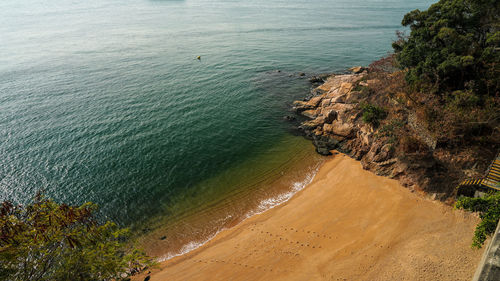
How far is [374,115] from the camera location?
32.1m

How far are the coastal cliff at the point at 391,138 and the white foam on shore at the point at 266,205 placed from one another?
247 inches

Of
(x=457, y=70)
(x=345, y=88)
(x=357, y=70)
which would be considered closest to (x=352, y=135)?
(x=345, y=88)

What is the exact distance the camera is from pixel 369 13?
469 feet

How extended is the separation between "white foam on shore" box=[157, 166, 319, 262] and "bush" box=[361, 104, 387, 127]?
1001 centimetres

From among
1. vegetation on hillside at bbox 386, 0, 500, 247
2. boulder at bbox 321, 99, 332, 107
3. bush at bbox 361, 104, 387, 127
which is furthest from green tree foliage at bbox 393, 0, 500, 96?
boulder at bbox 321, 99, 332, 107

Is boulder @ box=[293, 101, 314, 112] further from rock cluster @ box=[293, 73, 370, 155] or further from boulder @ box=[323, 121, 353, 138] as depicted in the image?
boulder @ box=[323, 121, 353, 138]

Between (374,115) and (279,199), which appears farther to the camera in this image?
(374,115)

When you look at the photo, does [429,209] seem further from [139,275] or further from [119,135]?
[119,135]

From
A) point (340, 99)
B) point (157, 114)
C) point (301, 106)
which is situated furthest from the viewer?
point (301, 106)

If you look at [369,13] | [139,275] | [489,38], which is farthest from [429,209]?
[369,13]

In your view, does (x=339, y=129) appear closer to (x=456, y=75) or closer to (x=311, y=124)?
(x=311, y=124)

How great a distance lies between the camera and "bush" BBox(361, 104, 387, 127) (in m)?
32.0

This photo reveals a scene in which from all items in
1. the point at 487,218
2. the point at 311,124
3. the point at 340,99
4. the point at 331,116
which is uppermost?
the point at 340,99

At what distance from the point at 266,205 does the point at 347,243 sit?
9.73 meters
